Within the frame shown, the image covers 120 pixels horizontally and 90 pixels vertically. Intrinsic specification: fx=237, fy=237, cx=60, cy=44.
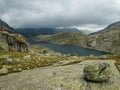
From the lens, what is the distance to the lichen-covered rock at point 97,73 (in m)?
32.4

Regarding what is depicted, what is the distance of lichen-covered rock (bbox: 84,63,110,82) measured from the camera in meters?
32.4

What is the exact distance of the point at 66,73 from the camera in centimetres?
3734

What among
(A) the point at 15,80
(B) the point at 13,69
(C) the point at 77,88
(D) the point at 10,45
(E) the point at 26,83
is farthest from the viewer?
(D) the point at 10,45

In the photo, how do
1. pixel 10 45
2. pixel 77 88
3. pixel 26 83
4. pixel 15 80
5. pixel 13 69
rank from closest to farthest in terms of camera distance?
1. pixel 77 88
2. pixel 26 83
3. pixel 15 80
4. pixel 13 69
5. pixel 10 45

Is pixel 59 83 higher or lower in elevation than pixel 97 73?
lower

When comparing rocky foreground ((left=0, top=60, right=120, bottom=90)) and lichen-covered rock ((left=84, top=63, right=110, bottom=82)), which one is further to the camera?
lichen-covered rock ((left=84, top=63, right=110, bottom=82))

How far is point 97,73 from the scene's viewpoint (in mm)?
32562

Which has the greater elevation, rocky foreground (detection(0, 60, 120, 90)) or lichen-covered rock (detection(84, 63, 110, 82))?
lichen-covered rock (detection(84, 63, 110, 82))

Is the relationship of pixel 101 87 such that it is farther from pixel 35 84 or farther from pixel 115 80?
pixel 35 84

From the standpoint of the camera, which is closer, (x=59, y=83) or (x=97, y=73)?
(x=59, y=83)

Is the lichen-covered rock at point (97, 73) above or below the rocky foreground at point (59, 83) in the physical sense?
above

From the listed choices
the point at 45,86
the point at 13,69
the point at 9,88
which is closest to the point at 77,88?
the point at 45,86

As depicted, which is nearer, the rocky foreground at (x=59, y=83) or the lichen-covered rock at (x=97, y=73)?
the rocky foreground at (x=59, y=83)

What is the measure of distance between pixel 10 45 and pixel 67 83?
158 meters
